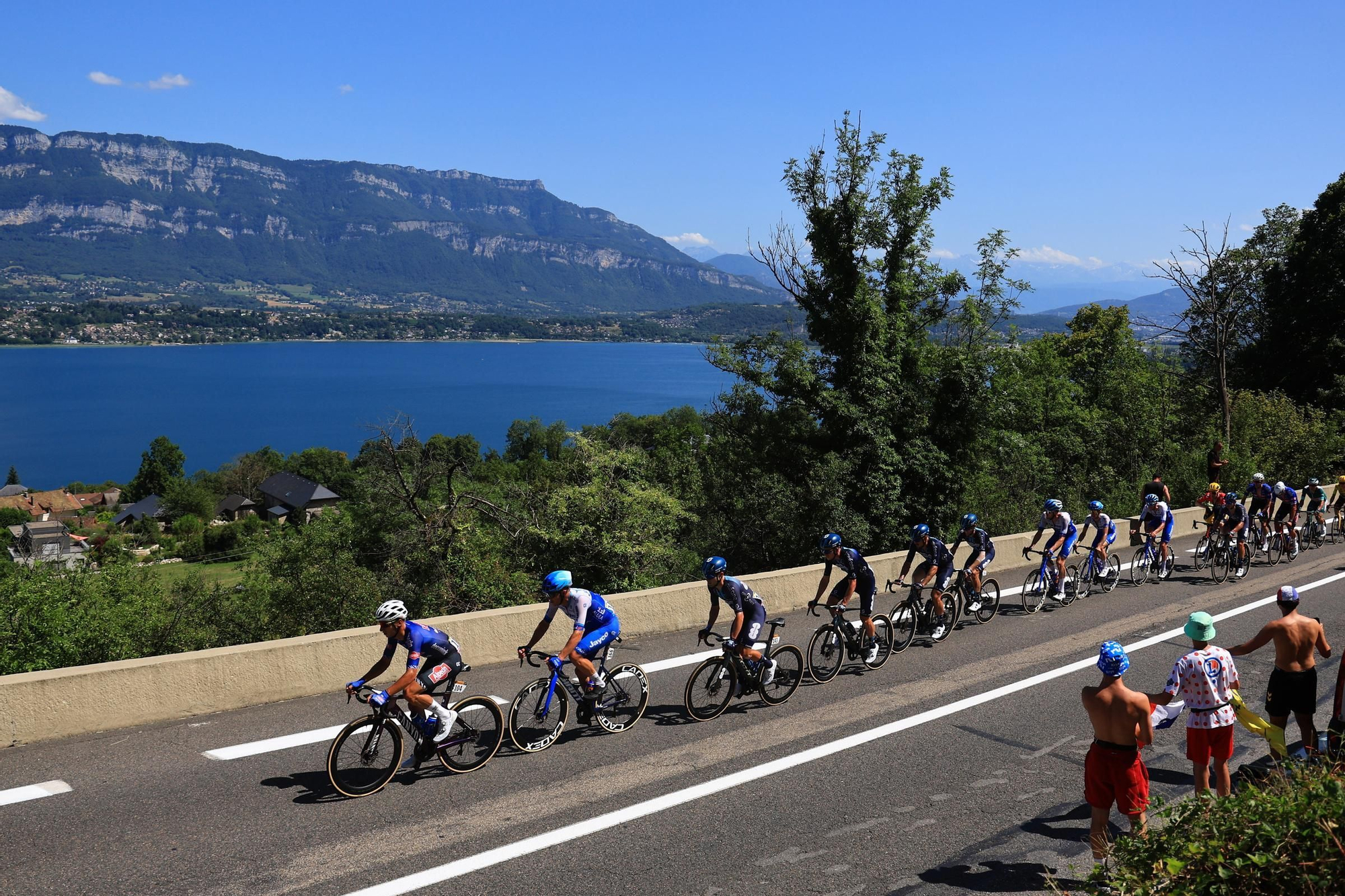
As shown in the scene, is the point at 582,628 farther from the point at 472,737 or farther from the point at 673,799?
the point at 673,799

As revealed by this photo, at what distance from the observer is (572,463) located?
80.0 feet

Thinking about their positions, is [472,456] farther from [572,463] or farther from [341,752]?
[341,752]

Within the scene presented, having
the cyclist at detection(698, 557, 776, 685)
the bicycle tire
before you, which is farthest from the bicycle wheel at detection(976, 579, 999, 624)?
the bicycle tire

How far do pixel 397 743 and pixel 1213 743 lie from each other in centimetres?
638

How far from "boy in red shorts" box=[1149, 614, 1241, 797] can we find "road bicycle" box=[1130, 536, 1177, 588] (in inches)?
452

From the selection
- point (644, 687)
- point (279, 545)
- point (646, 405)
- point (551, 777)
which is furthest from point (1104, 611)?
point (646, 405)

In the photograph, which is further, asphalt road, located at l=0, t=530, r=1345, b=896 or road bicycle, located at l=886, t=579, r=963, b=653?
road bicycle, located at l=886, t=579, r=963, b=653

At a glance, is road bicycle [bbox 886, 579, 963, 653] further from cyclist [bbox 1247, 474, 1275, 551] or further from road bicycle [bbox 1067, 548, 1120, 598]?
cyclist [bbox 1247, 474, 1275, 551]

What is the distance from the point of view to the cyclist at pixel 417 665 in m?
7.58

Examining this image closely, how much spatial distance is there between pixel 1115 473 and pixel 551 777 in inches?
1227

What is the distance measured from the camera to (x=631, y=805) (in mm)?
7492

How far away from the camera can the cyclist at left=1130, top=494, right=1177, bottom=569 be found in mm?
17562

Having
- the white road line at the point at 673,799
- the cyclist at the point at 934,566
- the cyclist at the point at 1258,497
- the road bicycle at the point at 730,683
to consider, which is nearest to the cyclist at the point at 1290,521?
the cyclist at the point at 1258,497

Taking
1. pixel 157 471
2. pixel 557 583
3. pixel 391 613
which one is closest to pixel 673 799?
pixel 557 583
